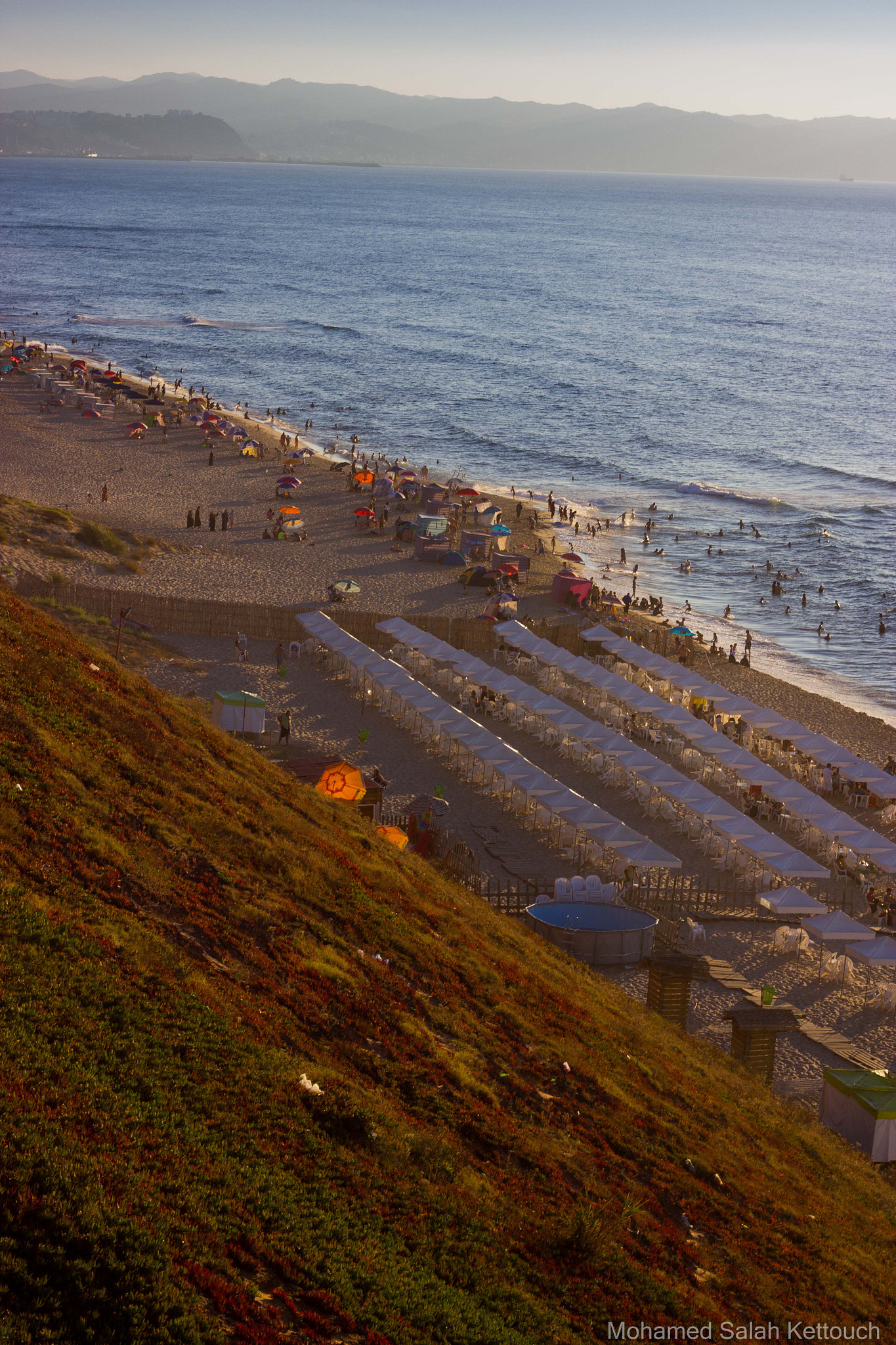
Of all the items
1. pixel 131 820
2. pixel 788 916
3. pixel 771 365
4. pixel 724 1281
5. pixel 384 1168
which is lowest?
pixel 788 916

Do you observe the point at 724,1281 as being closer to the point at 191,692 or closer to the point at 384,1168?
the point at 384,1168

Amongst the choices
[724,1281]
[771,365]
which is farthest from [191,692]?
[771,365]

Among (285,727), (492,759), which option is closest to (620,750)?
(492,759)

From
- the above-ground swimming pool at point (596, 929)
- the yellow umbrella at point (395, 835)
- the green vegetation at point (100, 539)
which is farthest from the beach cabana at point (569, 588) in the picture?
the above-ground swimming pool at point (596, 929)

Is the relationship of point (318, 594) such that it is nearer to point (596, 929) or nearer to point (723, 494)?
point (596, 929)

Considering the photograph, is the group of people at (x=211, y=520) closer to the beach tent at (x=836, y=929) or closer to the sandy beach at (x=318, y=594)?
the sandy beach at (x=318, y=594)

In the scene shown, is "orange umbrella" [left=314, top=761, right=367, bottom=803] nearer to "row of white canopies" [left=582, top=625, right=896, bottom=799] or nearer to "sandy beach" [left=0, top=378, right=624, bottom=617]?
"row of white canopies" [left=582, top=625, right=896, bottom=799]
